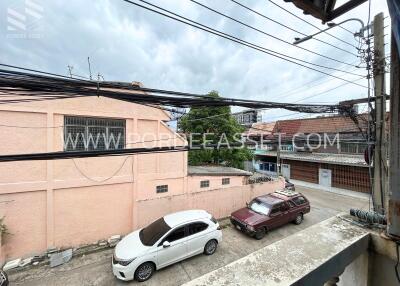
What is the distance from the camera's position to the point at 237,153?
16.3 metres

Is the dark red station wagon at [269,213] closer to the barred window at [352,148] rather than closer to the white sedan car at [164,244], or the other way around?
the white sedan car at [164,244]

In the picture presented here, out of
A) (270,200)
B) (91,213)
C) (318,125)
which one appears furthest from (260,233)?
(318,125)

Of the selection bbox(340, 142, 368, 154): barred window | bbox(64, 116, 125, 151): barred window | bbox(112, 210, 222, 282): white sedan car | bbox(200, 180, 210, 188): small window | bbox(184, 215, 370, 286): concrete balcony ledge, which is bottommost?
bbox(112, 210, 222, 282): white sedan car

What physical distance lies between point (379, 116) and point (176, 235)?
20.5 feet

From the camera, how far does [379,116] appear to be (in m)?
5.11

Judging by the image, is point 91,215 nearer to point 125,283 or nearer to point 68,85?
point 125,283

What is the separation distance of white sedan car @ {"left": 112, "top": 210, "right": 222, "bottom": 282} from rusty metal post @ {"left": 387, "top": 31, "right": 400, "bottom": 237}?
20.0 ft

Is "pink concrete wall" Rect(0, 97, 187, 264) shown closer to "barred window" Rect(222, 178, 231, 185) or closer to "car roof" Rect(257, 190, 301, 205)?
"barred window" Rect(222, 178, 231, 185)

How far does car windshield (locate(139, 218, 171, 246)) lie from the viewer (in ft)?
21.8

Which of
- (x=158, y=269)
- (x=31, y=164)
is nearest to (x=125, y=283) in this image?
(x=158, y=269)

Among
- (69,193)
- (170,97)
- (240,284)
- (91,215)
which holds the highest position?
(170,97)

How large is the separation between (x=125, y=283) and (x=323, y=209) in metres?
11.2

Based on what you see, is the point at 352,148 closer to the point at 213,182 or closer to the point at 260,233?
the point at 213,182

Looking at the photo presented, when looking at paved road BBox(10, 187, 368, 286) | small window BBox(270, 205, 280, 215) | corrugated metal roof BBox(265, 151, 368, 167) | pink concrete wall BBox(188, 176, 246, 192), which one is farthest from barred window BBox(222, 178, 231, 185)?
corrugated metal roof BBox(265, 151, 368, 167)
